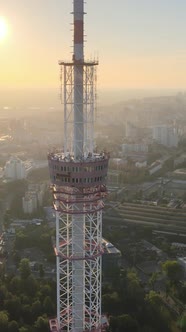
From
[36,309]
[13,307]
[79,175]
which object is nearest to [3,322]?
[13,307]

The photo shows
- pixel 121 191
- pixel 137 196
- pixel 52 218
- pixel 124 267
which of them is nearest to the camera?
pixel 124 267

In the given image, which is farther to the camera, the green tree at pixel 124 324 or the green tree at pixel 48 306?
the green tree at pixel 48 306

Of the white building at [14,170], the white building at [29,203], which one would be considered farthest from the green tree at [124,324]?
the white building at [14,170]

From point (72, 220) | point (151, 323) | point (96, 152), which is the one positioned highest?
point (96, 152)

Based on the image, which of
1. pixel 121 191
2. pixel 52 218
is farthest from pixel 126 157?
pixel 52 218

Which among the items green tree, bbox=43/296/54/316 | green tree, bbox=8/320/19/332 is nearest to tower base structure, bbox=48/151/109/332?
green tree, bbox=8/320/19/332

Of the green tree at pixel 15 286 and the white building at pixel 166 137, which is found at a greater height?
the white building at pixel 166 137

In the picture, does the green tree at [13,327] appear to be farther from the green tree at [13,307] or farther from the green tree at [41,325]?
the green tree at [13,307]

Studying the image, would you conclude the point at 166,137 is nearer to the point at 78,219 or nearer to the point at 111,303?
the point at 111,303

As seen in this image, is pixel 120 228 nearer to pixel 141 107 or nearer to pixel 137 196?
pixel 137 196
